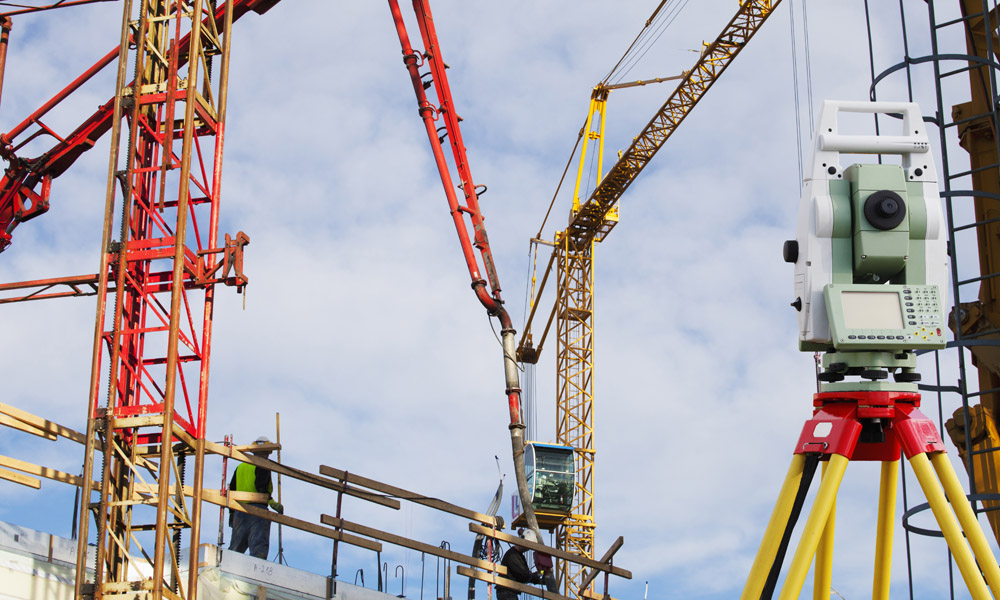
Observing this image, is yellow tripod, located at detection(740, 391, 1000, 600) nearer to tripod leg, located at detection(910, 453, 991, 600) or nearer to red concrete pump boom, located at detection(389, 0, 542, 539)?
tripod leg, located at detection(910, 453, 991, 600)

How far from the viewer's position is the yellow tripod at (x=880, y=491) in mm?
7109

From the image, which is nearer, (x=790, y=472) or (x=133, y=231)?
(x=790, y=472)

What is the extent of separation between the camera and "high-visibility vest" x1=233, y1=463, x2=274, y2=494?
16.8m

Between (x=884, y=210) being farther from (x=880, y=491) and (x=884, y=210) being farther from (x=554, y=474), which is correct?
(x=554, y=474)

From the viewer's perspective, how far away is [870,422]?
7.89 metres

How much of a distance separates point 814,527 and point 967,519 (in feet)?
3.18

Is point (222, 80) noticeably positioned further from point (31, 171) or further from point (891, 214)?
point (891, 214)

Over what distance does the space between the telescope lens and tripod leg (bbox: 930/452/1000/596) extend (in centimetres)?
151

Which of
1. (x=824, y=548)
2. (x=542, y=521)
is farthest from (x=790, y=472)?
(x=542, y=521)

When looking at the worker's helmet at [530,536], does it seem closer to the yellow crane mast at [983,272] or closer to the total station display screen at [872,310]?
the yellow crane mast at [983,272]

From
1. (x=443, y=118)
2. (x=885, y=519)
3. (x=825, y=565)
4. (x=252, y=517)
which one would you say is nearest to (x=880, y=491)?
(x=885, y=519)

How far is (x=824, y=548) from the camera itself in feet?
25.5

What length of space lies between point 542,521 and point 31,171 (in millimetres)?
23074

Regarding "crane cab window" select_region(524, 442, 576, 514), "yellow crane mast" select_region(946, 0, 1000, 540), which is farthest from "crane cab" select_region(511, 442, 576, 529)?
"yellow crane mast" select_region(946, 0, 1000, 540)
